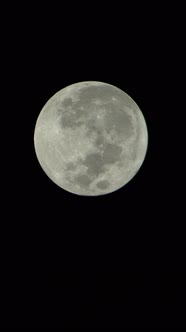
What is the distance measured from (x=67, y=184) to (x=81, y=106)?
5.38ft

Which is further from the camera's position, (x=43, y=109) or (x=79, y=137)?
(x=43, y=109)

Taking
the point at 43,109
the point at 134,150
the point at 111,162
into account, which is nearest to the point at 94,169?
the point at 111,162

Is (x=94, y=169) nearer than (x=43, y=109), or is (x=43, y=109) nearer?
(x=94, y=169)

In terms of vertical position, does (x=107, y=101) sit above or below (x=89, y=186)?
above

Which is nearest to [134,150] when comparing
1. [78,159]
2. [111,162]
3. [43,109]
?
[111,162]

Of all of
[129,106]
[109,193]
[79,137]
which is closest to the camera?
[79,137]

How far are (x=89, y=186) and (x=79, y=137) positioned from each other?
44.2 inches

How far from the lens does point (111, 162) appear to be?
895 cm

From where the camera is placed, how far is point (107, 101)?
29.4ft

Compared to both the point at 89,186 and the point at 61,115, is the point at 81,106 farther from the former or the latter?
the point at 89,186

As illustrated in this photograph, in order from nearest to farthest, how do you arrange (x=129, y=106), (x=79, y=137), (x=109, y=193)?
1. (x=79, y=137)
2. (x=129, y=106)
3. (x=109, y=193)

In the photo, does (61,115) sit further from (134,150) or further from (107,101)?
(134,150)

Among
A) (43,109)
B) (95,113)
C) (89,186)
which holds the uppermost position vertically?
(43,109)

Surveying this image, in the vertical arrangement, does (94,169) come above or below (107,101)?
below
